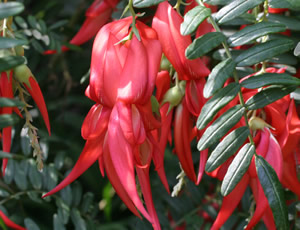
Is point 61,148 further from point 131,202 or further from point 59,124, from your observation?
point 131,202

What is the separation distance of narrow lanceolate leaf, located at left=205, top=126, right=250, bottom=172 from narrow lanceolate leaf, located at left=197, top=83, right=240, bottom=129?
48 mm

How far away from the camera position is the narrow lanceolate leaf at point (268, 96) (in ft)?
2.35

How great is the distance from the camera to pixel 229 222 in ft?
3.41

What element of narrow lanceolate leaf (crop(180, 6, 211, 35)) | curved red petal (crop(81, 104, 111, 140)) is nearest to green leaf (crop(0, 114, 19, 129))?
curved red petal (crop(81, 104, 111, 140))

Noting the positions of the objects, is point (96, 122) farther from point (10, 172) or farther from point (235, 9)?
point (10, 172)

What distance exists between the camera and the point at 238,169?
2.28 feet

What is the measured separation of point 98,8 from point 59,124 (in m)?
0.40

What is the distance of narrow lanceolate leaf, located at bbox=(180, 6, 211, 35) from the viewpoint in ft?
2.25

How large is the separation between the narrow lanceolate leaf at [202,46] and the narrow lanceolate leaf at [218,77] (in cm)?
3

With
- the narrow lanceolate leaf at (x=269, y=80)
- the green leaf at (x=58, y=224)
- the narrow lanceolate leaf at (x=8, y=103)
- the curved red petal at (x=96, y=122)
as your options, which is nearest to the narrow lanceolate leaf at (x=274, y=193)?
the narrow lanceolate leaf at (x=269, y=80)

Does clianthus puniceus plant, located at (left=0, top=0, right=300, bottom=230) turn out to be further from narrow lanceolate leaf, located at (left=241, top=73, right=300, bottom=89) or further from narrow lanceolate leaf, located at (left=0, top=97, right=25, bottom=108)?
narrow lanceolate leaf, located at (left=0, top=97, right=25, bottom=108)

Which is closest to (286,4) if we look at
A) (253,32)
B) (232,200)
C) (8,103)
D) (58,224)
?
(253,32)

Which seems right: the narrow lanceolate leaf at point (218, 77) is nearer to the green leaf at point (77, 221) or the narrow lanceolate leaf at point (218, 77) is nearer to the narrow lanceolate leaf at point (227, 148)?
the narrow lanceolate leaf at point (227, 148)

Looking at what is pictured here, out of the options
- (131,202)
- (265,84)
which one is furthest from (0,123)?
(265,84)
